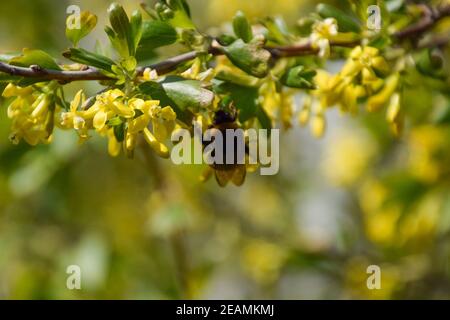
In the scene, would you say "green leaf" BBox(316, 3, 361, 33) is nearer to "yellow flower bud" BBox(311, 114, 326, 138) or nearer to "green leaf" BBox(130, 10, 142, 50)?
"yellow flower bud" BBox(311, 114, 326, 138)

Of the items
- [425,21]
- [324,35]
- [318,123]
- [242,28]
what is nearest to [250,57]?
[242,28]

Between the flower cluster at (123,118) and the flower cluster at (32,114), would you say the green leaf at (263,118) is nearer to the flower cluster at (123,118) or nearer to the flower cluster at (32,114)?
the flower cluster at (123,118)

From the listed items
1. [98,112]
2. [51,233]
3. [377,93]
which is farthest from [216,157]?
[51,233]

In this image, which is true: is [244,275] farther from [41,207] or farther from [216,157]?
[216,157]

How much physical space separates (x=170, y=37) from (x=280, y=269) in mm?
1505

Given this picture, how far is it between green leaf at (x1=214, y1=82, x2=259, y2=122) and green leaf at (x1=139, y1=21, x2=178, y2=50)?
4.0 inches

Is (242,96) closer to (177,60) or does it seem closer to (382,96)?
(177,60)

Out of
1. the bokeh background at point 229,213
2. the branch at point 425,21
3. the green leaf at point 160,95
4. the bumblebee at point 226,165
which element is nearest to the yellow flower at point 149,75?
the green leaf at point 160,95

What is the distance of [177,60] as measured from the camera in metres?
1.11

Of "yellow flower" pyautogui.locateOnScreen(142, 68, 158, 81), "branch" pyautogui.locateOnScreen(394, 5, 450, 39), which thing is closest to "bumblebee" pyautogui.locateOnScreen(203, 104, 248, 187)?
"yellow flower" pyautogui.locateOnScreen(142, 68, 158, 81)

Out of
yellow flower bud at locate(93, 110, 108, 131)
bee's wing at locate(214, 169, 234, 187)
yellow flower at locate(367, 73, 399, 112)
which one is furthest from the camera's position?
yellow flower at locate(367, 73, 399, 112)

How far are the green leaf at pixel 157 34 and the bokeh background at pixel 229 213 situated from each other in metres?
0.63

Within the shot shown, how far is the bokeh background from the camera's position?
2176mm

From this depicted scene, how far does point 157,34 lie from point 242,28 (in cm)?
13
